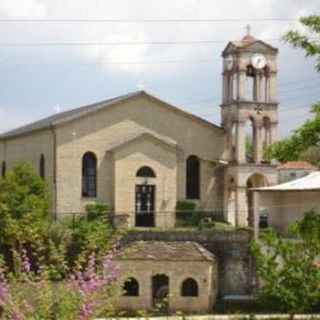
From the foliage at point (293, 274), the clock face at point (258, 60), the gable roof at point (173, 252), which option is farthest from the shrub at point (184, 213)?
the foliage at point (293, 274)

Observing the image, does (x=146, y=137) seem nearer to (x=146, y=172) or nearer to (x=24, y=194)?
(x=146, y=172)

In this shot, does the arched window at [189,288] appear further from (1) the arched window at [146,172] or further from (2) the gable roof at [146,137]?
(2) the gable roof at [146,137]

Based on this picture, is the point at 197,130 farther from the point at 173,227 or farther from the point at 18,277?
the point at 18,277

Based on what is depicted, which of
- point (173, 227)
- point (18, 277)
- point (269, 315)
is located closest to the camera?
point (18, 277)

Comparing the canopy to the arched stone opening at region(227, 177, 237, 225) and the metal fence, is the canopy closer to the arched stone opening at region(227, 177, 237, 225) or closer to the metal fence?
the metal fence

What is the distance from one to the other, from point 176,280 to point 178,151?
11.4m

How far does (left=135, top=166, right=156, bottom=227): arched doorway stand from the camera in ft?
159

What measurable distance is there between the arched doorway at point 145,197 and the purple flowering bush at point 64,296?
33515 mm

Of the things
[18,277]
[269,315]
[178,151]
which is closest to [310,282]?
[269,315]

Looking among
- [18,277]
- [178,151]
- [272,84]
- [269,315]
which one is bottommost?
[269,315]

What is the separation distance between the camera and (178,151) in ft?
165

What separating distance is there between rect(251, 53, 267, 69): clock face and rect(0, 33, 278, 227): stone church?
58 millimetres

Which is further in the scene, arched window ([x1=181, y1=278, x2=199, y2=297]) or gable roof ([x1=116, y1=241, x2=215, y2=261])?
arched window ([x1=181, y1=278, x2=199, y2=297])

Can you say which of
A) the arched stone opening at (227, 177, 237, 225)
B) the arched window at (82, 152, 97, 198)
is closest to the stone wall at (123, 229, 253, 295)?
the arched window at (82, 152, 97, 198)
